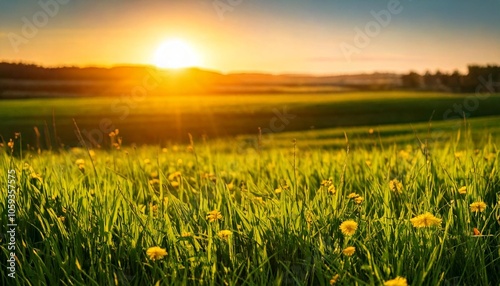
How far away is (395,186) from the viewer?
4.59m

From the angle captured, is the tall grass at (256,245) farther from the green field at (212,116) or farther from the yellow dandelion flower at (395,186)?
the green field at (212,116)

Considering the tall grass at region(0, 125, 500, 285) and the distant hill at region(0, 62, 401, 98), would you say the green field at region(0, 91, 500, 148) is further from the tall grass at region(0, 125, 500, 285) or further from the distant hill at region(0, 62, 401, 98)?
the tall grass at region(0, 125, 500, 285)

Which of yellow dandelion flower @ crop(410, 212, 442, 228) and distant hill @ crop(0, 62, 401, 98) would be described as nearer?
yellow dandelion flower @ crop(410, 212, 442, 228)

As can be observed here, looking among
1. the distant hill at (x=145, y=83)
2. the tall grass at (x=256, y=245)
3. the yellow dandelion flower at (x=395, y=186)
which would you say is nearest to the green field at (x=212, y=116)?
the distant hill at (x=145, y=83)

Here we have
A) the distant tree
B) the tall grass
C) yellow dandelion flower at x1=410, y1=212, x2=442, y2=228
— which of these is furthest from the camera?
the distant tree

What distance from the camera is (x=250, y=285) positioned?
2.97 m

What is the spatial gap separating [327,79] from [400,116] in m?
38.6

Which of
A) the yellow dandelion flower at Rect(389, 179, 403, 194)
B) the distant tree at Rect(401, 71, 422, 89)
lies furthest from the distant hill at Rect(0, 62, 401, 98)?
the yellow dandelion flower at Rect(389, 179, 403, 194)

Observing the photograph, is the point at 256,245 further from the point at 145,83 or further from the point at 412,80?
the point at 412,80

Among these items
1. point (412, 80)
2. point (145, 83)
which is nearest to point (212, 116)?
point (145, 83)

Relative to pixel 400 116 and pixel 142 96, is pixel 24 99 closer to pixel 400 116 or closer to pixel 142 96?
→ pixel 142 96

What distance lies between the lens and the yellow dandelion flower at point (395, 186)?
439 centimetres

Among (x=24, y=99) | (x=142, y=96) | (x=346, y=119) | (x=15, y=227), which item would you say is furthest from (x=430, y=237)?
(x=142, y=96)

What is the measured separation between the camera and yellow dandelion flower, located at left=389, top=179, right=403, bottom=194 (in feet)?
14.4
